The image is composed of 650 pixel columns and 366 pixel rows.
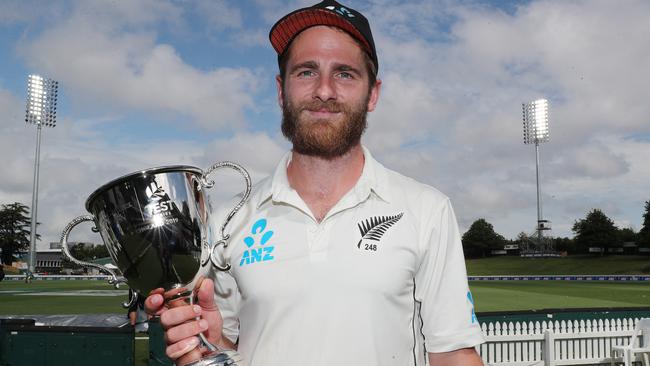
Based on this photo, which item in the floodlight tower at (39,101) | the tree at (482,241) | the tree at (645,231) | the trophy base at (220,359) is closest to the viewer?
the trophy base at (220,359)

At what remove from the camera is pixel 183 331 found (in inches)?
76.9

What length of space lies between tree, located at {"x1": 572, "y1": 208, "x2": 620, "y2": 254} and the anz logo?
9313 centimetres

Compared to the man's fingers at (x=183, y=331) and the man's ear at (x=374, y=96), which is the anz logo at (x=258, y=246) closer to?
the man's fingers at (x=183, y=331)

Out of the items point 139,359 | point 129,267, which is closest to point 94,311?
point 139,359

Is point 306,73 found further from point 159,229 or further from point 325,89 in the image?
point 159,229

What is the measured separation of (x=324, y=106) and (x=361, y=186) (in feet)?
1.25

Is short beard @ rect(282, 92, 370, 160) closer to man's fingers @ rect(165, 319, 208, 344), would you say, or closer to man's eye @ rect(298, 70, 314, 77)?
man's eye @ rect(298, 70, 314, 77)

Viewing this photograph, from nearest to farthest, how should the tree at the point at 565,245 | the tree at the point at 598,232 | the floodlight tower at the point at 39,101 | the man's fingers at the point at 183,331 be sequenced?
1. the man's fingers at the point at 183,331
2. the floodlight tower at the point at 39,101
3. the tree at the point at 598,232
4. the tree at the point at 565,245

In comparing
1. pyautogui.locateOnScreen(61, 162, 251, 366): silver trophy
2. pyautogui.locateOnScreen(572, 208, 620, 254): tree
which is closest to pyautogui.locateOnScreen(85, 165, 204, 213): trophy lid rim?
pyautogui.locateOnScreen(61, 162, 251, 366): silver trophy

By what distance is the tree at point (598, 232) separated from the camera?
84.1 m

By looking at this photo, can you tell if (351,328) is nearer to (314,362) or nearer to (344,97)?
(314,362)

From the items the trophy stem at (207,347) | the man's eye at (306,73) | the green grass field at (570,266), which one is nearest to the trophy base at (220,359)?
the trophy stem at (207,347)

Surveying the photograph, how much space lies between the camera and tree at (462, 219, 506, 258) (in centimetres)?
10794

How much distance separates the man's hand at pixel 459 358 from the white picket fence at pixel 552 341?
809 cm
